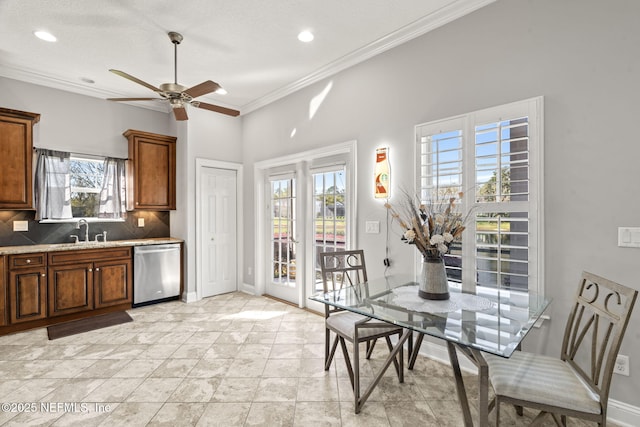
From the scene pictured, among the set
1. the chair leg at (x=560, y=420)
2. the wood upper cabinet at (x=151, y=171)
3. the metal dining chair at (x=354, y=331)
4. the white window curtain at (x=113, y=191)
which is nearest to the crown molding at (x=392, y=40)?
the wood upper cabinet at (x=151, y=171)

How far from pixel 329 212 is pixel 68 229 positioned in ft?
Answer: 11.8

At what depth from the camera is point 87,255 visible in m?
3.90

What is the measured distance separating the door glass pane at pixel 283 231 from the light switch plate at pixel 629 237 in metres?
3.37

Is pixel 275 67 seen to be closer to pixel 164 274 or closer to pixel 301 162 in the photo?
Result: pixel 301 162

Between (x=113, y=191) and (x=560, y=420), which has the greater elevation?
(x=113, y=191)

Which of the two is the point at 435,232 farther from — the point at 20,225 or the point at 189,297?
the point at 20,225

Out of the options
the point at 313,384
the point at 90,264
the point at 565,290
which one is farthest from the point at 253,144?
the point at 565,290

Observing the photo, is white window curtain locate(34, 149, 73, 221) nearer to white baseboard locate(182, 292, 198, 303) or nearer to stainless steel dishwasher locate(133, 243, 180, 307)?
stainless steel dishwasher locate(133, 243, 180, 307)

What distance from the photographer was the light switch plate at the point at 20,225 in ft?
12.7

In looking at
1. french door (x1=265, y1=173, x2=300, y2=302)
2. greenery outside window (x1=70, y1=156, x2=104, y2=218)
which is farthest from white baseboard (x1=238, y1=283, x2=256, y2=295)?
greenery outside window (x1=70, y1=156, x2=104, y2=218)

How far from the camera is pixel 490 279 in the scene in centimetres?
252

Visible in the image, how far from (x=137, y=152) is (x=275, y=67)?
7.81 ft

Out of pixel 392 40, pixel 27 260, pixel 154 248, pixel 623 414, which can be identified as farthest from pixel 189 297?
pixel 623 414

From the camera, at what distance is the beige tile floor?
2039mm
